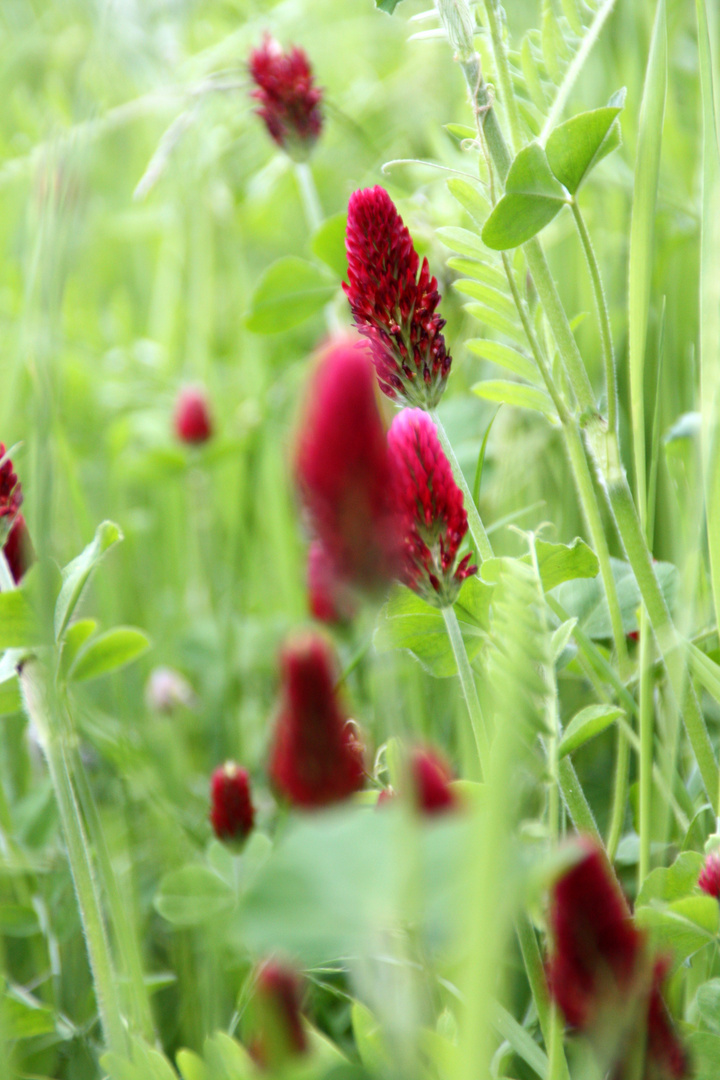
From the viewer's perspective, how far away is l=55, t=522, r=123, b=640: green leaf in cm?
66

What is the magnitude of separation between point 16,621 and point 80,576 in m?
0.05

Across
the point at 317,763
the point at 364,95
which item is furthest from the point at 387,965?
the point at 364,95

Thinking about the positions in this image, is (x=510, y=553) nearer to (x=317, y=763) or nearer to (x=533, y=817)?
(x=533, y=817)

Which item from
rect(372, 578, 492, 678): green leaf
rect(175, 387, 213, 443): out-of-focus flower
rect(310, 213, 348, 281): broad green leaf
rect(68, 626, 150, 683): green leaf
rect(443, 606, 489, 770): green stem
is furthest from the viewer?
rect(175, 387, 213, 443): out-of-focus flower

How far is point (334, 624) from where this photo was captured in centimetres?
149

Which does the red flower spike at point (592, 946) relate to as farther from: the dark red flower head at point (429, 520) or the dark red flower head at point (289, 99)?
the dark red flower head at point (289, 99)

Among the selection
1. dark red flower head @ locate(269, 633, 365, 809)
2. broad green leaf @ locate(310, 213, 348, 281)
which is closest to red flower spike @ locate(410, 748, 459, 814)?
dark red flower head @ locate(269, 633, 365, 809)

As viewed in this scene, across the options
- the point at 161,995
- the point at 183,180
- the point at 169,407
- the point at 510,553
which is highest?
the point at 183,180

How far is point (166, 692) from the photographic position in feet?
4.51

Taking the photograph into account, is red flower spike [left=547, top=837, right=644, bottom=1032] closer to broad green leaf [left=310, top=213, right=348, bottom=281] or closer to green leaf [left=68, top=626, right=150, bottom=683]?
green leaf [left=68, top=626, right=150, bottom=683]

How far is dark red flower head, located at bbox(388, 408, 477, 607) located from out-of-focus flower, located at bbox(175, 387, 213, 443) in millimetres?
1264

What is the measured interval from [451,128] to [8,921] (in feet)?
2.60

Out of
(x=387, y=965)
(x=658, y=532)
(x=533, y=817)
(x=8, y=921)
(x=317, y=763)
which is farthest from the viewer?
(x=658, y=532)

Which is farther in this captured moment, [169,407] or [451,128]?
[169,407]
